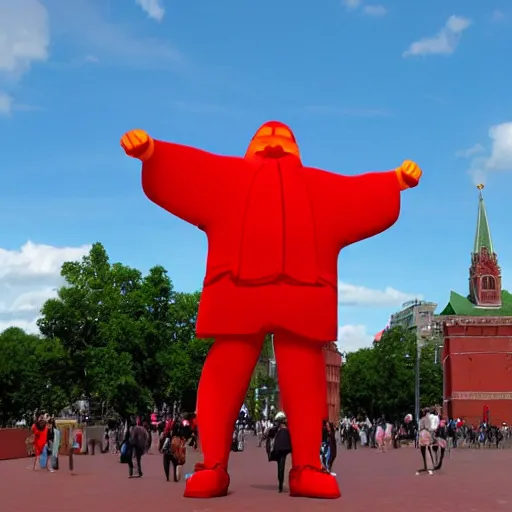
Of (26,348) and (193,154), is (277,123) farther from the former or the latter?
(26,348)

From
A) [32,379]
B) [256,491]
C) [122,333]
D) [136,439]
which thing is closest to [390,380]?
[32,379]

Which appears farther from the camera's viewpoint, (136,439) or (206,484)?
(136,439)

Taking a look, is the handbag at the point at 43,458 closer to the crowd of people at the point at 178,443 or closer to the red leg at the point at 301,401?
the crowd of people at the point at 178,443

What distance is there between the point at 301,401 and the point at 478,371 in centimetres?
4478

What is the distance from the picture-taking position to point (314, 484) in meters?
10.5

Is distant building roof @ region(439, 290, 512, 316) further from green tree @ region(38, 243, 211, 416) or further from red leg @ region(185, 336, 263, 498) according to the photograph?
red leg @ region(185, 336, 263, 498)

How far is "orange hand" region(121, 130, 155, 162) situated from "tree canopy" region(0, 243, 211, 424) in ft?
83.8

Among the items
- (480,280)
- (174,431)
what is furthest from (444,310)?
(174,431)

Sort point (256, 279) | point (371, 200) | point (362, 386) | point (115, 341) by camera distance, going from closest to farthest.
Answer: point (256, 279) → point (371, 200) → point (115, 341) → point (362, 386)

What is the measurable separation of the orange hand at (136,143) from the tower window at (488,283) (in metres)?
51.3

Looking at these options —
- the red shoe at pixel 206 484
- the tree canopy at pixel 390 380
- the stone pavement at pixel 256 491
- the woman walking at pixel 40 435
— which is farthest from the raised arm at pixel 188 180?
the tree canopy at pixel 390 380

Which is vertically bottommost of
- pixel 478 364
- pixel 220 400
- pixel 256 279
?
pixel 220 400

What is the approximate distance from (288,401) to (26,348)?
41266 millimetres

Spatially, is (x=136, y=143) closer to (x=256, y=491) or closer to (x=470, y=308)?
(x=256, y=491)
